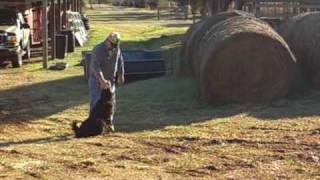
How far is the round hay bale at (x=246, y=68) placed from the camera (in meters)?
14.1

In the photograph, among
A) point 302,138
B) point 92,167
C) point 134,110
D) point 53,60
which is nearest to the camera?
point 92,167

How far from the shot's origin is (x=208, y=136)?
1101 cm

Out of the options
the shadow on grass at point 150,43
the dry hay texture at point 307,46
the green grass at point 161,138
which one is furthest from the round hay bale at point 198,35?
the shadow on grass at point 150,43

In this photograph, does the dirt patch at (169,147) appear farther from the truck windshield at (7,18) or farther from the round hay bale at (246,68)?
the truck windshield at (7,18)

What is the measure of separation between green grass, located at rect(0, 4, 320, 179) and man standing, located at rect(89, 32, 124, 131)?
76cm

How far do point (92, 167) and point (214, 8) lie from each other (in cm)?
2757

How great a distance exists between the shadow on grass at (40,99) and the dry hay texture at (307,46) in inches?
184

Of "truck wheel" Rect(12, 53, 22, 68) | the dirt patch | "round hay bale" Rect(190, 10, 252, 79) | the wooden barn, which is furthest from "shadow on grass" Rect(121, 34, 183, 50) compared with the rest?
the dirt patch

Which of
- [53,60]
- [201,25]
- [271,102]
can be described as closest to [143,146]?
[271,102]

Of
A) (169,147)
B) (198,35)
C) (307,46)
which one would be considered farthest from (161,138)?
(198,35)

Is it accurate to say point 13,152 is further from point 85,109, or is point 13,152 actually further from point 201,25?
point 201,25

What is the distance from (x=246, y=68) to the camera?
14.3 m

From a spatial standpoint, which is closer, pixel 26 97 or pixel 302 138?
pixel 302 138

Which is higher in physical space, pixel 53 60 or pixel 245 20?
pixel 245 20
